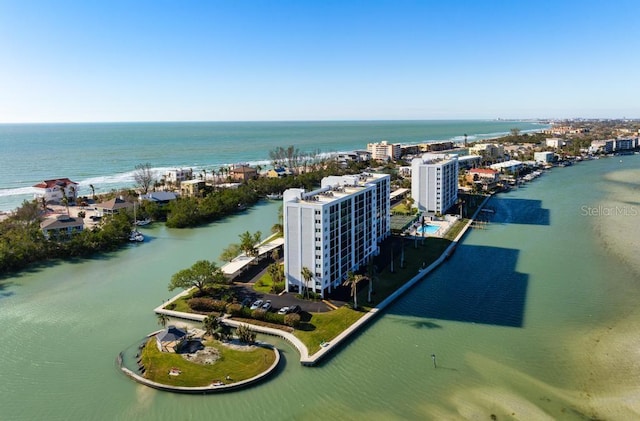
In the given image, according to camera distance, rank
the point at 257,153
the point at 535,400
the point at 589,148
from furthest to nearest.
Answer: the point at 257,153 < the point at 589,148 < the point at 535,400

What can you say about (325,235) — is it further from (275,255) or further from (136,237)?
(136,237)

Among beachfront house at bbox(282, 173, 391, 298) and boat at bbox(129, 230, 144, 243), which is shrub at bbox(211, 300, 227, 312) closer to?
beachfront house at bbox(282, 173, 391, 298)

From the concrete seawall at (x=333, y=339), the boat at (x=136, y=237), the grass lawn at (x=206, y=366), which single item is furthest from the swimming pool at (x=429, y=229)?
the boat at (x=136, y=237)

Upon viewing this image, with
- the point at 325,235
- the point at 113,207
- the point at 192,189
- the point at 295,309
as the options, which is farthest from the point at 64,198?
the point at 295,309

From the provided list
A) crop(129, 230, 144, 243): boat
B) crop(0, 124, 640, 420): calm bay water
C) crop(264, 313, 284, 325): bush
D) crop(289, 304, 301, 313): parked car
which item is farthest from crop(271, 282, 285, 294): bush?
crop(129, 230, 144, 243): boat

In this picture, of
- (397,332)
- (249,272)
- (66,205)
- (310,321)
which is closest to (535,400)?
(397,332)

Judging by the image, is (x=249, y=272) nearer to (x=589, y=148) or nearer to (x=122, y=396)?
(x=122, y=396)
